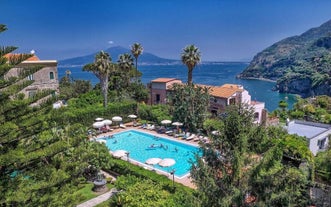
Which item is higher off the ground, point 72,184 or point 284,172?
point 284,172

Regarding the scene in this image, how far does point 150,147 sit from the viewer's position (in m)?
22.2

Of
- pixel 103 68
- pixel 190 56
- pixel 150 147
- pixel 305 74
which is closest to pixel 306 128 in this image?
pixel 150 147

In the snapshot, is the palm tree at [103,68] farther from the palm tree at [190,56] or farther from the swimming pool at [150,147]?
the palm tree at [190,56]

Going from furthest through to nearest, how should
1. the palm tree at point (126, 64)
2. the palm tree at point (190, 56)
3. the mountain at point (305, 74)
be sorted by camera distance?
the mountain at point (305, 74) → the palm tree at point (126, 64) → the palm tree at point (190, 56)

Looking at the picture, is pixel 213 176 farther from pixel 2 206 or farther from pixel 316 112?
pixel 316 112

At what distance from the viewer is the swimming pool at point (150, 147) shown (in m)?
19.8

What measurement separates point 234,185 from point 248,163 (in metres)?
0.74

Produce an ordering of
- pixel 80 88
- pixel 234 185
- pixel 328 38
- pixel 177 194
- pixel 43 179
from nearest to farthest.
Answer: pixel 43 179 < pixel 234 185 < pixel 177 194 < pixel 80 88 < pixel 328 38

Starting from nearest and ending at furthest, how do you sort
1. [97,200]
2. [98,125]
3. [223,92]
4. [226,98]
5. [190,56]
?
[97,200] → [98,125] → [226,98] → [223,92] → [190,56]

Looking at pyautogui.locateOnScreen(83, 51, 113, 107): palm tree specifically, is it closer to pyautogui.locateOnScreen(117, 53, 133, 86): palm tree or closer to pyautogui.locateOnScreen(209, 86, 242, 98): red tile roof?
pyautogui.locateOnScreen(117, 53, 133, 86): palm tree

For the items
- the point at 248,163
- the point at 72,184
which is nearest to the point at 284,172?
the point at 248,163

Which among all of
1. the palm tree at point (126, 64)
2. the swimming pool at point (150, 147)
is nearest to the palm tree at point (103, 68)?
the swimming pool at point (150, 147)

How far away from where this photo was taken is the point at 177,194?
1199 cm

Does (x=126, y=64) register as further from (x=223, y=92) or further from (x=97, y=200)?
(x=97, y=200)
